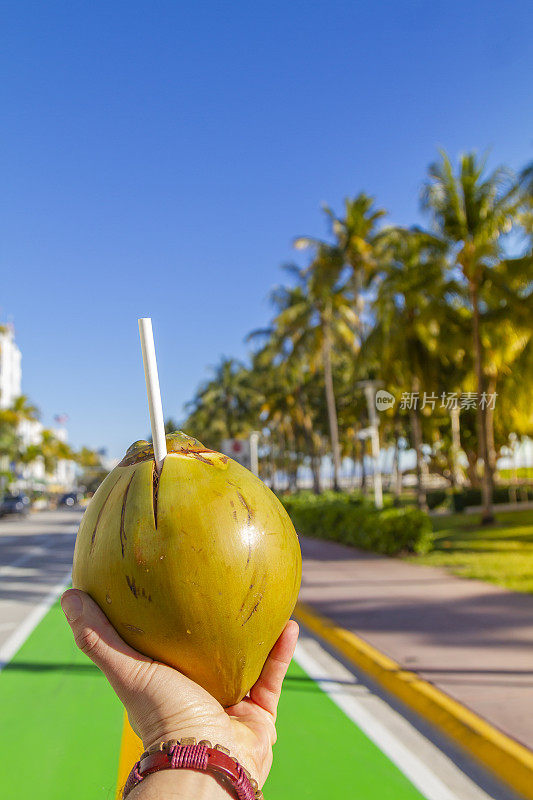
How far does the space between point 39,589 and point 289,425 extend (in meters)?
42.3

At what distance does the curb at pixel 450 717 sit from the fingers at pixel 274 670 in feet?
9.45

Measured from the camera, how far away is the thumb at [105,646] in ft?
4.01

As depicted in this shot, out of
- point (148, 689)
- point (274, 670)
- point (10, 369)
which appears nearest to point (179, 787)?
point (148, 689)

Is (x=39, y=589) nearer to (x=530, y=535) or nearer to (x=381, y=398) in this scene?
(x=530, y=535)

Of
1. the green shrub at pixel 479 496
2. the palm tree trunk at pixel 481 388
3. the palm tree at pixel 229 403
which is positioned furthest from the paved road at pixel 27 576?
the palm tree at pixel 229 403

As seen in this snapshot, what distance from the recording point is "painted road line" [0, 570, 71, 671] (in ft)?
22.9

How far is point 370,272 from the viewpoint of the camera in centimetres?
2447

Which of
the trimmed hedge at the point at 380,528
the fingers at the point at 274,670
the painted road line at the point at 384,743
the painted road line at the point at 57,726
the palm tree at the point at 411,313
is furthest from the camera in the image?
the palm tree at the point at 411,313

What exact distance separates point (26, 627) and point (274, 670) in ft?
25.3

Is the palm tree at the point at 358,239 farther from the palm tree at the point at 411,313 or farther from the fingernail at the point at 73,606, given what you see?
the fingernail at the point at 73,606

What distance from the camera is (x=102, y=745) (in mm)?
4469

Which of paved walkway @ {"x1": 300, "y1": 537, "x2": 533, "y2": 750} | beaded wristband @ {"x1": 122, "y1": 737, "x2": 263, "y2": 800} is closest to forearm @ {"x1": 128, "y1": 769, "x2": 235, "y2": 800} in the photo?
beaded wristband @ {"x1": 122, "y1": 737, "x2": 263, "y2": 800}

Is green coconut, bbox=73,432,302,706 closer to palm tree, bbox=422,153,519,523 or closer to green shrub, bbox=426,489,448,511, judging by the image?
palm tree, bbox=422,153,519,523

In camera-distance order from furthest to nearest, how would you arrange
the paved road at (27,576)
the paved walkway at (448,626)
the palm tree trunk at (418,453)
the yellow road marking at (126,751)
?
the palm tree trunk at (418,453) < the paved road at (27,576) < the paved walkway at (448,626) < the yellow road marking at (126,751)
